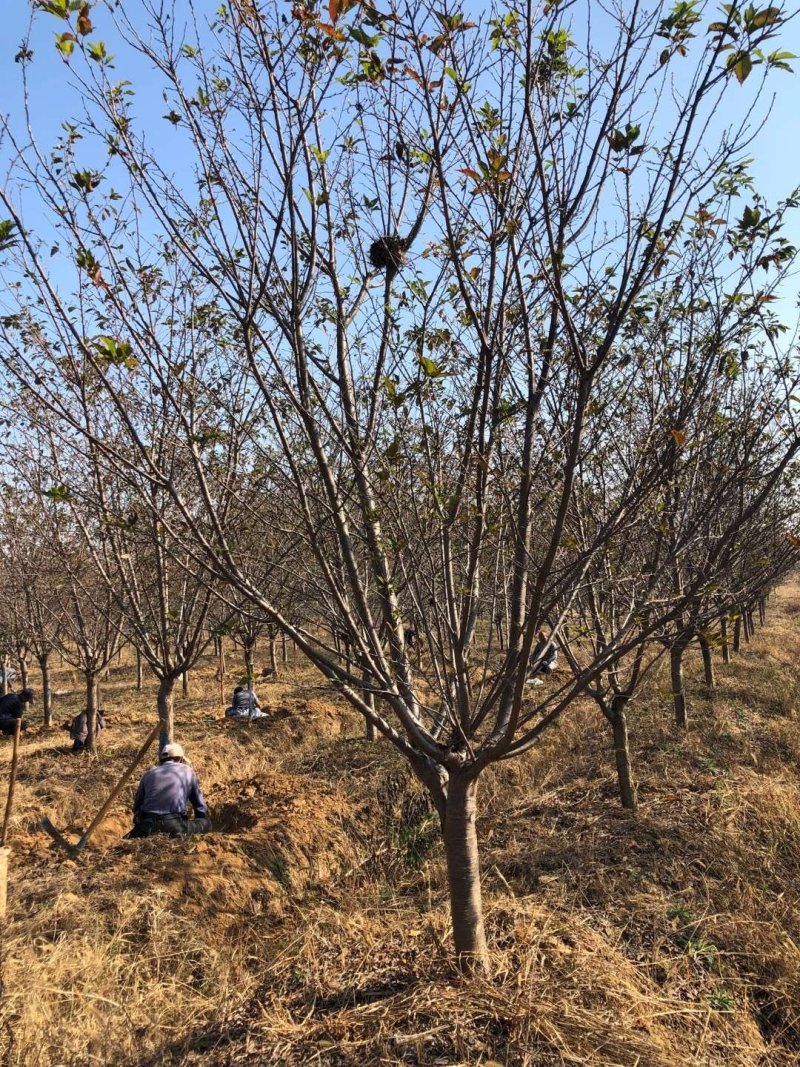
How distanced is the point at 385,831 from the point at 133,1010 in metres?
3.64

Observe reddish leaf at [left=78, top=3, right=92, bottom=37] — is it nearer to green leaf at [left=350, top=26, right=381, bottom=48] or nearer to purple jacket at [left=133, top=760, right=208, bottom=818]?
green leaf at [left=350, top=26, right=381, bottom=48]

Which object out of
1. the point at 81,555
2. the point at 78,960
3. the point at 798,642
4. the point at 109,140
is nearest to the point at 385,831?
the point at 78,960

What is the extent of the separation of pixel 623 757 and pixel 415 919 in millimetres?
3018

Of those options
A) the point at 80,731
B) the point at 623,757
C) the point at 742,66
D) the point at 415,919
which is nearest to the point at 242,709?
the point at 80,731

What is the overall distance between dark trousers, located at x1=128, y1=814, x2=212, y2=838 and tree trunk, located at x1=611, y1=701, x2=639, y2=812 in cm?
416

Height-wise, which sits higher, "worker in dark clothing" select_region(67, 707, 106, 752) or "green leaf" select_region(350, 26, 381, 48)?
"green leaf" select_region(350, 26, 381, 48)

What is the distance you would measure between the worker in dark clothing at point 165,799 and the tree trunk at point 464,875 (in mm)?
4278

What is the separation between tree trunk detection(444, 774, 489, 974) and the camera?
282 cm

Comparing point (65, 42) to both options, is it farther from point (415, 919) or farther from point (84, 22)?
point (415, 919)

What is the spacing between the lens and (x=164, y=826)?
6.36 meters

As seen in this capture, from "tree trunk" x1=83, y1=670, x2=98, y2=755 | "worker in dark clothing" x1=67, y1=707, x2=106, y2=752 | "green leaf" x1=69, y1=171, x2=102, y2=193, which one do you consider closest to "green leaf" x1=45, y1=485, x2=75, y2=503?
"green leaf" x1=69, y1=171, x2=102, y2=193

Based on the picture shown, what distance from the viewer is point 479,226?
2.53 m

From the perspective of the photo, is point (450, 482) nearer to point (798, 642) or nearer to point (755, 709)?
point (755, 709)

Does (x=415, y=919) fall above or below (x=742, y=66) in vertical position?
below
